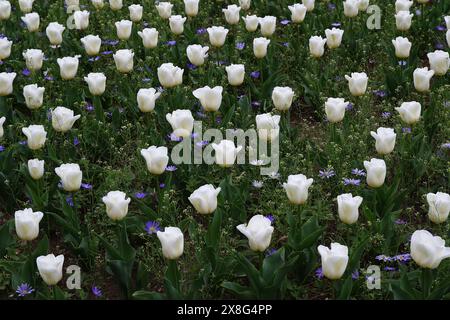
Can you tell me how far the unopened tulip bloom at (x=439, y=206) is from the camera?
3498 mm

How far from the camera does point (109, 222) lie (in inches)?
157

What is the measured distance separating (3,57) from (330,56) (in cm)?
247

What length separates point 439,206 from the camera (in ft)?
11.5

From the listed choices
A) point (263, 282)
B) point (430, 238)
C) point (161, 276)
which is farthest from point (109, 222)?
point (430, 238)

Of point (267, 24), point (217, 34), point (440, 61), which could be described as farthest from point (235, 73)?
point (440, 61)

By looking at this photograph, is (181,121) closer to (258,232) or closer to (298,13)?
(258,232)

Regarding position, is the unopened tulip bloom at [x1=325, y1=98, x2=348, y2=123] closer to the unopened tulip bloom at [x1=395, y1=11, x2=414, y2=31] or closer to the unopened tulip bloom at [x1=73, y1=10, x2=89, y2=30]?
the unopened tulip bloom at [x1=395, y1=11, x2=414, y2=31]

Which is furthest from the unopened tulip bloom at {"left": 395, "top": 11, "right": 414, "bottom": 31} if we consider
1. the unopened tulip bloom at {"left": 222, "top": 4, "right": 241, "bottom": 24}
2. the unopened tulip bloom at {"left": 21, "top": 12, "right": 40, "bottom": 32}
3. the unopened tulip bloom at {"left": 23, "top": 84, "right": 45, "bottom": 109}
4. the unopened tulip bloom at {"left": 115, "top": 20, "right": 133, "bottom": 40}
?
the unopened tulip bloom at {"left": 21, "top": 12, "right": 40, "bottom": 32}

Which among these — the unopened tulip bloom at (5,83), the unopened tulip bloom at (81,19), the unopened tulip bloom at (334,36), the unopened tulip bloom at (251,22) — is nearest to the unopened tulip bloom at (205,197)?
the unopened tulip bloom at (5,83)

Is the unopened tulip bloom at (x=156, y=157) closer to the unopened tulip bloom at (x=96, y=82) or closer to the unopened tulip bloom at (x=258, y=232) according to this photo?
the unopened tulip bloom at (x=258, y=232)

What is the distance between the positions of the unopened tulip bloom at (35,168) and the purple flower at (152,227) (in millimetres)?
627

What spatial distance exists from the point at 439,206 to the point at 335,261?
0.68 metres

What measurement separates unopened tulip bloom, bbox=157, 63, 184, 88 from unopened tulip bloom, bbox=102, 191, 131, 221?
1382mm

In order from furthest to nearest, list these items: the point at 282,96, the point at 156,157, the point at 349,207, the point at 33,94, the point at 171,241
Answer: the point at 33,94, the point at 282,96, the point at 156,157, the point at 349,207, the point at 171,241
